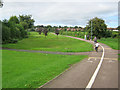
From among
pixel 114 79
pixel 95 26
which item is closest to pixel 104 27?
pixel 95 26

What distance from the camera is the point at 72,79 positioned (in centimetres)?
803

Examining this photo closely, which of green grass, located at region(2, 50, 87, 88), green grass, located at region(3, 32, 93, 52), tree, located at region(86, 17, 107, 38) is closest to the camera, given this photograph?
green grass, located at region(2, 50, 87, 88)

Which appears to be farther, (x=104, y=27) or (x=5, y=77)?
(x=104, y=27)

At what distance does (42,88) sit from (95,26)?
2048 inches

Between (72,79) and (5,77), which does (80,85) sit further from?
(5,77)

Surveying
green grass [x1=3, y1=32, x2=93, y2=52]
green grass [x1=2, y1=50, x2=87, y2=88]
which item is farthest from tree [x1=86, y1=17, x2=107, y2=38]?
green grass [x1=2, y1=50, x2=87, y2=88]

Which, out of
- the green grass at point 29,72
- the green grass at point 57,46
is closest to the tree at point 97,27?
the green grass at point 57,46

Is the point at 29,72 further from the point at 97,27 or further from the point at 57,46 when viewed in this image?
the point at 97,27

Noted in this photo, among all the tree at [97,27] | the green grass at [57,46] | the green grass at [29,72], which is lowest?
the green grass at [29,72]

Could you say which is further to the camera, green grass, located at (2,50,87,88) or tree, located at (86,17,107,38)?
tree, located at (86,17,107,38)

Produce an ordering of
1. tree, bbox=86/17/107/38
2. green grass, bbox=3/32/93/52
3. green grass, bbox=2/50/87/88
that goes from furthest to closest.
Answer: tree, bbox=86/17/107/38, green grass, bbox=3/32/93/52, green grass, bbox=2/50/87/88

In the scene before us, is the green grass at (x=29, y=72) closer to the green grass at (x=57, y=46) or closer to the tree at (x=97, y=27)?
the green grass at (x=57, y=46)

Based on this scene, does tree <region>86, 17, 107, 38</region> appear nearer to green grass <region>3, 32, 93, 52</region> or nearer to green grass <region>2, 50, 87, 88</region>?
green grass <region>3, 32, 93, 52</region>

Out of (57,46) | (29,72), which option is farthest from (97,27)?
(29,72)
